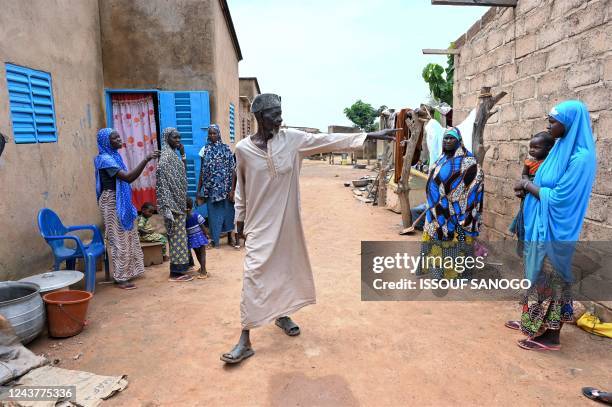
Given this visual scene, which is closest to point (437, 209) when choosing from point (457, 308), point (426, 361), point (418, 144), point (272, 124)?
point (457, 308)

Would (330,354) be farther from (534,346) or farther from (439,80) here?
(439,80)

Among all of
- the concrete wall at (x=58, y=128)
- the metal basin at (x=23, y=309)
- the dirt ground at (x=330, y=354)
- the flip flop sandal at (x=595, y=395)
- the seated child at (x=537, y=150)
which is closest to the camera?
the flip flop sandal at (x=595, y=395)

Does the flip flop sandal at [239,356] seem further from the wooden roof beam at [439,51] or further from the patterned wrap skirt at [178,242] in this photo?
the wooden roof beam at [439,51]

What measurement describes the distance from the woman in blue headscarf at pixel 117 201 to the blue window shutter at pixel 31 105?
32.6 inches

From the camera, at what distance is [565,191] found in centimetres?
289

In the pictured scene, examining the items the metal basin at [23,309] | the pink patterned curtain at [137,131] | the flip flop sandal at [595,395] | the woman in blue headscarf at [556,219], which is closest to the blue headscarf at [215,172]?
the pink patterned curtain at [137,131]

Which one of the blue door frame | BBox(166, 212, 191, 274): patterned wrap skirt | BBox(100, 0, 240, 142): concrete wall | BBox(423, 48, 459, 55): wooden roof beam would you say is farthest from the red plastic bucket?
BBox(423, 48, 459, 55): wooden roof beam

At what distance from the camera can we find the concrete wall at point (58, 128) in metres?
4.00

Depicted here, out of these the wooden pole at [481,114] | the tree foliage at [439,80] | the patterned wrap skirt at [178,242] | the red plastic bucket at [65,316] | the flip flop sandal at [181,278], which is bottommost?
the flip flop sandal at [181,278]

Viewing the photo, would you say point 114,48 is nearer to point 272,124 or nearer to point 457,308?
point 272,124

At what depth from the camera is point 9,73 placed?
4102mm

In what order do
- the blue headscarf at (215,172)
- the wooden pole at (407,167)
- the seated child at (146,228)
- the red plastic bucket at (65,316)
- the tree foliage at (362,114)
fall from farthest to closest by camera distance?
1. the tree foliage at (362,114)
2. the wooden pole at (407,167)
3. the blue headscarf at (215,172)
4. the seated child at (146,228)
5. the red plastic bucket at (65,316)

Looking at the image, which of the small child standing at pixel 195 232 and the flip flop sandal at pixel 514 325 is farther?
the small child standing at pixel 195 232

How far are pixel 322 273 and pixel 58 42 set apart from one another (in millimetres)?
4373
